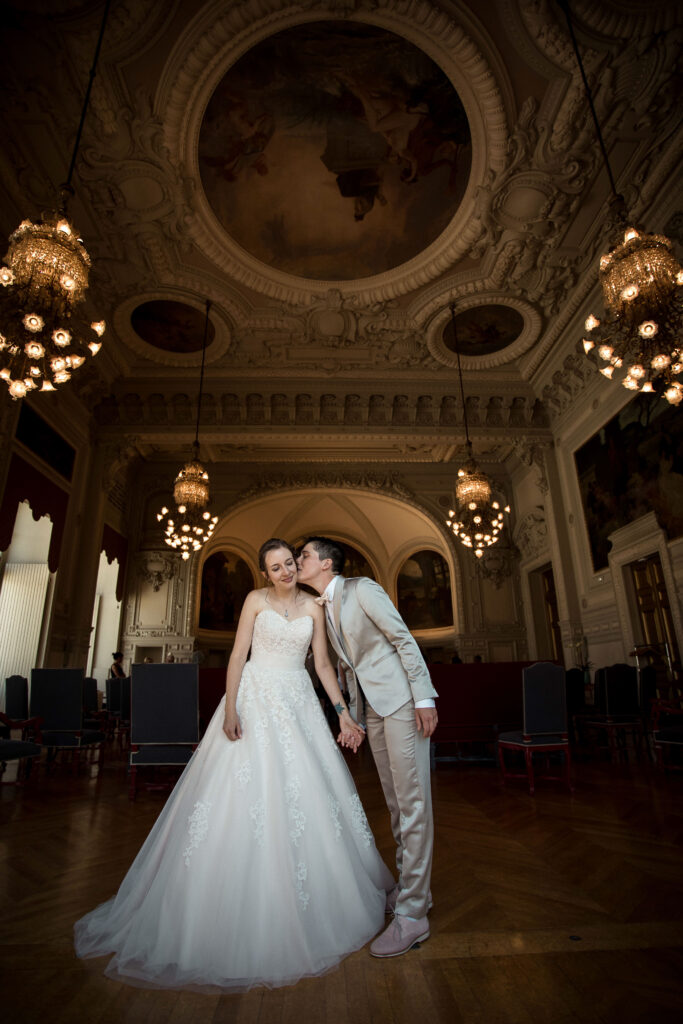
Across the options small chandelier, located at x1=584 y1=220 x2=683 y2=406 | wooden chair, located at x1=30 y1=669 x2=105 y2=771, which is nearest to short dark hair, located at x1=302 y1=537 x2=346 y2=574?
small chandelier, located at x1=584 y1=220 x2=683 y2=406

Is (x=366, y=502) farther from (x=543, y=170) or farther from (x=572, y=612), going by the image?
(x=543, y=170)

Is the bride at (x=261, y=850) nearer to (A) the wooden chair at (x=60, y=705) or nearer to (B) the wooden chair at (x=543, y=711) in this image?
(B) the wooden chair at (x=543, y=711)

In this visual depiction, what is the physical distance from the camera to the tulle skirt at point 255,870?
156cm

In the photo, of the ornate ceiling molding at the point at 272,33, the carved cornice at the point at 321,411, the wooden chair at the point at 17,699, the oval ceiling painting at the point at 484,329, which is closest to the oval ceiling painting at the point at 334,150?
the ornate ceiling molding at the point at 272,33

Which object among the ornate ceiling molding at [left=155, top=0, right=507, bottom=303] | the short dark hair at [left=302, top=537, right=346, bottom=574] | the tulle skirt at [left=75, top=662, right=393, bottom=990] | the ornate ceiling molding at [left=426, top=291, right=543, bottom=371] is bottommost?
the tulle skirt at [left=75, top=662, right=393, bottom=990]

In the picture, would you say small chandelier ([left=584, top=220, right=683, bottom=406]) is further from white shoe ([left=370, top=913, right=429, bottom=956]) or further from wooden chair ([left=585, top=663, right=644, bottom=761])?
white shoe ([left=370, top=913, right=429, bottom=956])

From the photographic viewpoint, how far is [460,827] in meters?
3.25

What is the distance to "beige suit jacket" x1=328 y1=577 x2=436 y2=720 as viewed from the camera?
1.96 m

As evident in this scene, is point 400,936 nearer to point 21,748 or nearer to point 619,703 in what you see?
point 21,748

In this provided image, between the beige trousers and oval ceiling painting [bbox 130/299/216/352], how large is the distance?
8180 mm

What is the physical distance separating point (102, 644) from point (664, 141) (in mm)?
13150

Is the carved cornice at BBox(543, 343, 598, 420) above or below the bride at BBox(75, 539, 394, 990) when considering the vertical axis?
above

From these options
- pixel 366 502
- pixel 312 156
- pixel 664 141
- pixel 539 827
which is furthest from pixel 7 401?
pixel 366 502

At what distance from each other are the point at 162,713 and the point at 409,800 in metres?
3.03
